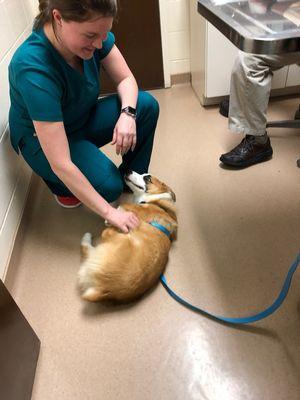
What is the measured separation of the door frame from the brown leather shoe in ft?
3.26

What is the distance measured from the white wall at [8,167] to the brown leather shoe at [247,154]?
94cm

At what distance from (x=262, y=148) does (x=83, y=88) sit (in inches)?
37.0

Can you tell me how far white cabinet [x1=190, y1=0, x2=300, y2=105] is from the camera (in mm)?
1789

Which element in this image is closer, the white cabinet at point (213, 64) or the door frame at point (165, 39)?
the white cabinet at point (213, 64)

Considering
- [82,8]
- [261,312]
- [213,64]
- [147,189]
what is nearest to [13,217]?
[147,189]

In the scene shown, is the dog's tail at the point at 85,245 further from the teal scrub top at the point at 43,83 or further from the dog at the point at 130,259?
the teal scrub top at the point at 43,83

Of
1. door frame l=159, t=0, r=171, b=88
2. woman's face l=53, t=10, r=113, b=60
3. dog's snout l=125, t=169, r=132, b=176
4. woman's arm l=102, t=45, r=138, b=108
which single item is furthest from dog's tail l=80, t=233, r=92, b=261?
door frame l=159, t=0, r=171, b=88

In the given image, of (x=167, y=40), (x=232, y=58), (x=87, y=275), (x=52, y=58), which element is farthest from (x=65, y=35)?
(x=167, y=40)

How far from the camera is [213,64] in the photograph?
6.12ft

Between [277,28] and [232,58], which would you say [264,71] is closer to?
[232,58]

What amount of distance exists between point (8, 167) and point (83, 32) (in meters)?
0.67

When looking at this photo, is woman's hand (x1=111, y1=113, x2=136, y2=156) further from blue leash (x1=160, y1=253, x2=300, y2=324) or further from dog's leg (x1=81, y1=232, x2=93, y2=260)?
blue leash (x1=160, y1=253, x2=300, y2=324)

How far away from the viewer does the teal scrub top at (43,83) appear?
2.97 ft

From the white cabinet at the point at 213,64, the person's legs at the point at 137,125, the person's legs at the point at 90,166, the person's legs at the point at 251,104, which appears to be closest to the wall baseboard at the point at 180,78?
the white cabinet at the point at 213,64
